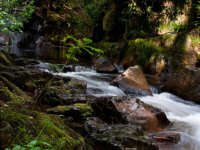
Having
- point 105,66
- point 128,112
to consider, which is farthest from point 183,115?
point 105,66

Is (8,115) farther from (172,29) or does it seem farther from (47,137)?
(172,29)

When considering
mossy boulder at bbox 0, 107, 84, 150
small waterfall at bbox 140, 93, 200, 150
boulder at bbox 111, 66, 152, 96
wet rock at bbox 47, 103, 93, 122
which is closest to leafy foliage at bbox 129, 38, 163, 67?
boulder at bbox 111, 66, 152, 96

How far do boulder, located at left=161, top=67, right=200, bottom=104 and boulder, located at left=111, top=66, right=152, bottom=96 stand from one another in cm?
82

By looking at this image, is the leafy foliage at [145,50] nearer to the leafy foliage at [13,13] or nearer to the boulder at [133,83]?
the boulder at [133,83]

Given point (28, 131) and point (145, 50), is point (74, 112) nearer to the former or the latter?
point (28, 131)

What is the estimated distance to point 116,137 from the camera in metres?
5.20

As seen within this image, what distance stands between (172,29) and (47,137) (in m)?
13.3

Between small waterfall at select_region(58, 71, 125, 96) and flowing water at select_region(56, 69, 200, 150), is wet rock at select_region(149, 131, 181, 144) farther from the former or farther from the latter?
small waterfall at select_region(58, 71, 125, 96)

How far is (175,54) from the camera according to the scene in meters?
14.1

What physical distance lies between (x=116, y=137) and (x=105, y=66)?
912 cm

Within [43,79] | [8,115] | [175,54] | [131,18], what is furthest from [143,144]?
[131,18]

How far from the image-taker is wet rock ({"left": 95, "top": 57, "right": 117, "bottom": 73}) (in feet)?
45.8

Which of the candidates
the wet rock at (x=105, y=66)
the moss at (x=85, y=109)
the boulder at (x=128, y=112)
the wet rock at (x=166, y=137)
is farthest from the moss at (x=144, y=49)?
the moss at (x=85, y=109)

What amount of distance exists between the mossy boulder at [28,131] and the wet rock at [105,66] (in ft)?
32.4
